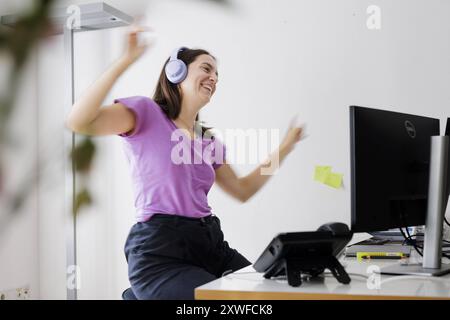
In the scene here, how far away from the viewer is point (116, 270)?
10.2 feet

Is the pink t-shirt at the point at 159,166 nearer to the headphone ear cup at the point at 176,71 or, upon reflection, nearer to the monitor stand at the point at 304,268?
Answer: the headphone ear cup at the point at 176,71

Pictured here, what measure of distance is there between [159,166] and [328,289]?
2.63ft

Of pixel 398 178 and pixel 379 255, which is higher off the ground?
pixel 398 178

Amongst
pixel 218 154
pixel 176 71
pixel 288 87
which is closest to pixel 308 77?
pixel 288 87

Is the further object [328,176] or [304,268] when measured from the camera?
[328,176]

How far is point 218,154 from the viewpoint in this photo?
2096mm

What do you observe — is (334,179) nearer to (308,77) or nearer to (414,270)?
(308,77)

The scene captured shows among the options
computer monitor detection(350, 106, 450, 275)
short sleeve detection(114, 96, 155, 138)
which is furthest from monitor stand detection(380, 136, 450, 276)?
short sleeve detection(114, 96, 155, 138)

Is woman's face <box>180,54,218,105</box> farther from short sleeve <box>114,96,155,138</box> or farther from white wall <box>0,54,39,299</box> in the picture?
white wall <box>0,54,39,299</box>

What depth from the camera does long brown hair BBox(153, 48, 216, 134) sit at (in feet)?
6.23

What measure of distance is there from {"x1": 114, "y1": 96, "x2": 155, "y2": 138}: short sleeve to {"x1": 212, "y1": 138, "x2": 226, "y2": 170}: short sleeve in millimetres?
362

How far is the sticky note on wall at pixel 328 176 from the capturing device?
2.73 metres

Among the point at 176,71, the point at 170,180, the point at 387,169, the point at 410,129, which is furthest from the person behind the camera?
the point at 176,71

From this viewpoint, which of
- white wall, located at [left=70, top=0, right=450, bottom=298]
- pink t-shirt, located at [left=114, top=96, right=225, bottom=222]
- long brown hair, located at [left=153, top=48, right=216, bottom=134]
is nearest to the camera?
pink t-shirt, located at [left=114, top=96, right=225, bottom=222]
